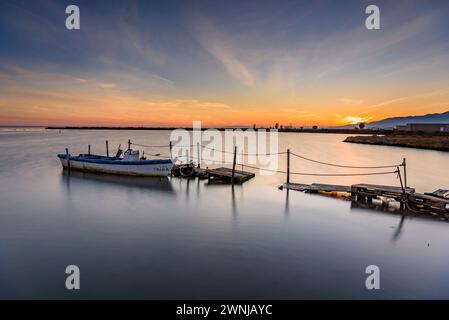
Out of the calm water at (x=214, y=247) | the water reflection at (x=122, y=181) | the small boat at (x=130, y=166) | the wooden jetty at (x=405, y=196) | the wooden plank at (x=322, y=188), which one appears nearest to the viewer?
the calm water at (x=214, y=247)

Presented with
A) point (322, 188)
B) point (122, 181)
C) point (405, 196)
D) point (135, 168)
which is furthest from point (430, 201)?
point (122, 181)

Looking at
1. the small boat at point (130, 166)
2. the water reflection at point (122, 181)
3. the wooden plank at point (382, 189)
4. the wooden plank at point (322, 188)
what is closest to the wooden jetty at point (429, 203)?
the wooden plank at point (382, 189)

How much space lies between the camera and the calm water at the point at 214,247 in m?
7.00

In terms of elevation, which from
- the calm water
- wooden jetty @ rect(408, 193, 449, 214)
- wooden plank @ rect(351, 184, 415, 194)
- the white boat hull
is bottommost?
the calm water

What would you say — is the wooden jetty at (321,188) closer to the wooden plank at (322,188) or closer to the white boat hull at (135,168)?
the wooden plank at (322,188)

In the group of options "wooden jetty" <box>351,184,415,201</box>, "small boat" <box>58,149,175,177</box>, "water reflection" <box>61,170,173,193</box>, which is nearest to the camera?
"wooden jetty" <box>351,184,415,201</box>

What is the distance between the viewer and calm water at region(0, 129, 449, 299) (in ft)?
23.0

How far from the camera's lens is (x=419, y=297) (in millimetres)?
6660

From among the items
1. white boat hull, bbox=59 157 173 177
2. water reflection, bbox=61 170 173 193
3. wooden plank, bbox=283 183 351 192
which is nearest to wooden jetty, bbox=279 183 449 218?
wooden plank, bbox=283 183 351 192

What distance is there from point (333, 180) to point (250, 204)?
36.7ft

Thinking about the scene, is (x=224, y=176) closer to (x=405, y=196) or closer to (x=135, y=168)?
(x=135, y=168)

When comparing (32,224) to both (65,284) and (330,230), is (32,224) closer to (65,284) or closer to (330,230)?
(65,284)

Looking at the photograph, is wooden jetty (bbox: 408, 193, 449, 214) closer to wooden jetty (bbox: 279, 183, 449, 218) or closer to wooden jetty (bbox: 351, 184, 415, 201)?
wooden jetty (bbox: 279, 183, 449, 218)
